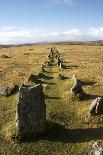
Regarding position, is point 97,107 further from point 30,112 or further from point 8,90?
point 8,90

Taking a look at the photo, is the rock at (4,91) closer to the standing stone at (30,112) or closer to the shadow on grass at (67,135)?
the shadow on grass at (67,135)

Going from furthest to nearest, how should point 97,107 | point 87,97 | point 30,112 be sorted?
1. point 87,97
2. point 97,107
3. point 30,112

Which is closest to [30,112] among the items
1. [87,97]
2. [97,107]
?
[97,107]

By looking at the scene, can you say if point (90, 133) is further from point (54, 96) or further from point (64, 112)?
point (54, 96)

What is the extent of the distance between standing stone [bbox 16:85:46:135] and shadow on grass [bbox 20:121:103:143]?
68 centimetres

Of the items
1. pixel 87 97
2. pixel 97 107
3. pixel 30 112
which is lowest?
pixel 87 97

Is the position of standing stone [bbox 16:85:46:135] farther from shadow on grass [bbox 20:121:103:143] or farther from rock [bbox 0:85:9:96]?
rock [bbox 0:85:9:96]

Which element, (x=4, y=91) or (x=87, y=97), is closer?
(x=87, y=97)

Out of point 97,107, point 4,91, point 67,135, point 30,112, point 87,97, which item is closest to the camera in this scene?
point 30,112

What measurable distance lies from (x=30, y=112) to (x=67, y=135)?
4287 millimetres

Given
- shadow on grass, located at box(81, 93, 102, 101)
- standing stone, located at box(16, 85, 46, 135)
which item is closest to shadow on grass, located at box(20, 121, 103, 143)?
standing stone, located at box(16, 85, 46, 135)

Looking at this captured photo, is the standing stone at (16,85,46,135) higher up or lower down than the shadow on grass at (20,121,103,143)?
higher up

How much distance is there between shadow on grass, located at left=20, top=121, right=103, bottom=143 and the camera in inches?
1185

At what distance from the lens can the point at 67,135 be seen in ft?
102
